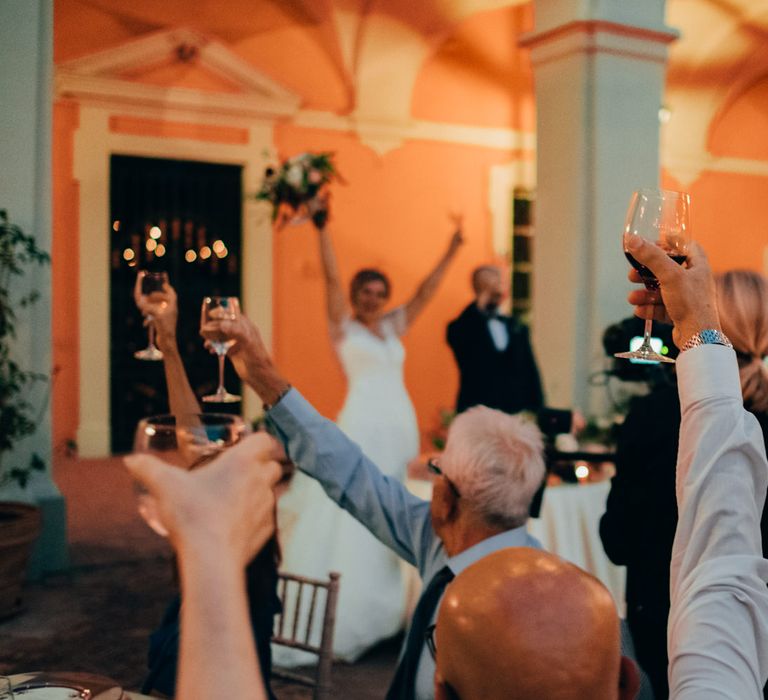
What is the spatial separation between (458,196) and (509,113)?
1192 millimetres

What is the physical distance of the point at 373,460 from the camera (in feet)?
15.4

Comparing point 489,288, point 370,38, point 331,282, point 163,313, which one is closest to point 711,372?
point 163,313

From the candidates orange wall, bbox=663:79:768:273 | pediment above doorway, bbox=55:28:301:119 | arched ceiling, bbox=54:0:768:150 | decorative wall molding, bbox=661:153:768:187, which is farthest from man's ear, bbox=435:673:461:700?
orange wall, bbox=663:79:768:273

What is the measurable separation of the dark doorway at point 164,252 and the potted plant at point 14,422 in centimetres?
422

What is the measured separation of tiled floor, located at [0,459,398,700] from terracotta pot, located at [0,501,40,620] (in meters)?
0.09

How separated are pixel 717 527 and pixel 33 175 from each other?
4163mm

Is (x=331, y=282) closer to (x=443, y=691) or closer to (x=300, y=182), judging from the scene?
(x=300, y=182)

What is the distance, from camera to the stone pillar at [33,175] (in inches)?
180

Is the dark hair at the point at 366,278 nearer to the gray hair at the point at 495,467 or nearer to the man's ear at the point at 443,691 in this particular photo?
the gray hair at the point at 495,467

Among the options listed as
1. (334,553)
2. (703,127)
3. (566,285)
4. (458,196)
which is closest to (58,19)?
(458,196)

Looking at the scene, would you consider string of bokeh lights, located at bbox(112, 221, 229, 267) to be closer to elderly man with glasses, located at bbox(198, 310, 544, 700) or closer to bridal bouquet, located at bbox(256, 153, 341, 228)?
bridal bouquet, located at bbox(256, 153, 341, 228)

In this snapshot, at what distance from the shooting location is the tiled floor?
384 centimetres

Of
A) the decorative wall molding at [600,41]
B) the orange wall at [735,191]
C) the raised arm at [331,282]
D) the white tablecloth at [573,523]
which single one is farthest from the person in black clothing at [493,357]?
the orange wall at [735,191]

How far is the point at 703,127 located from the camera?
11.7m
